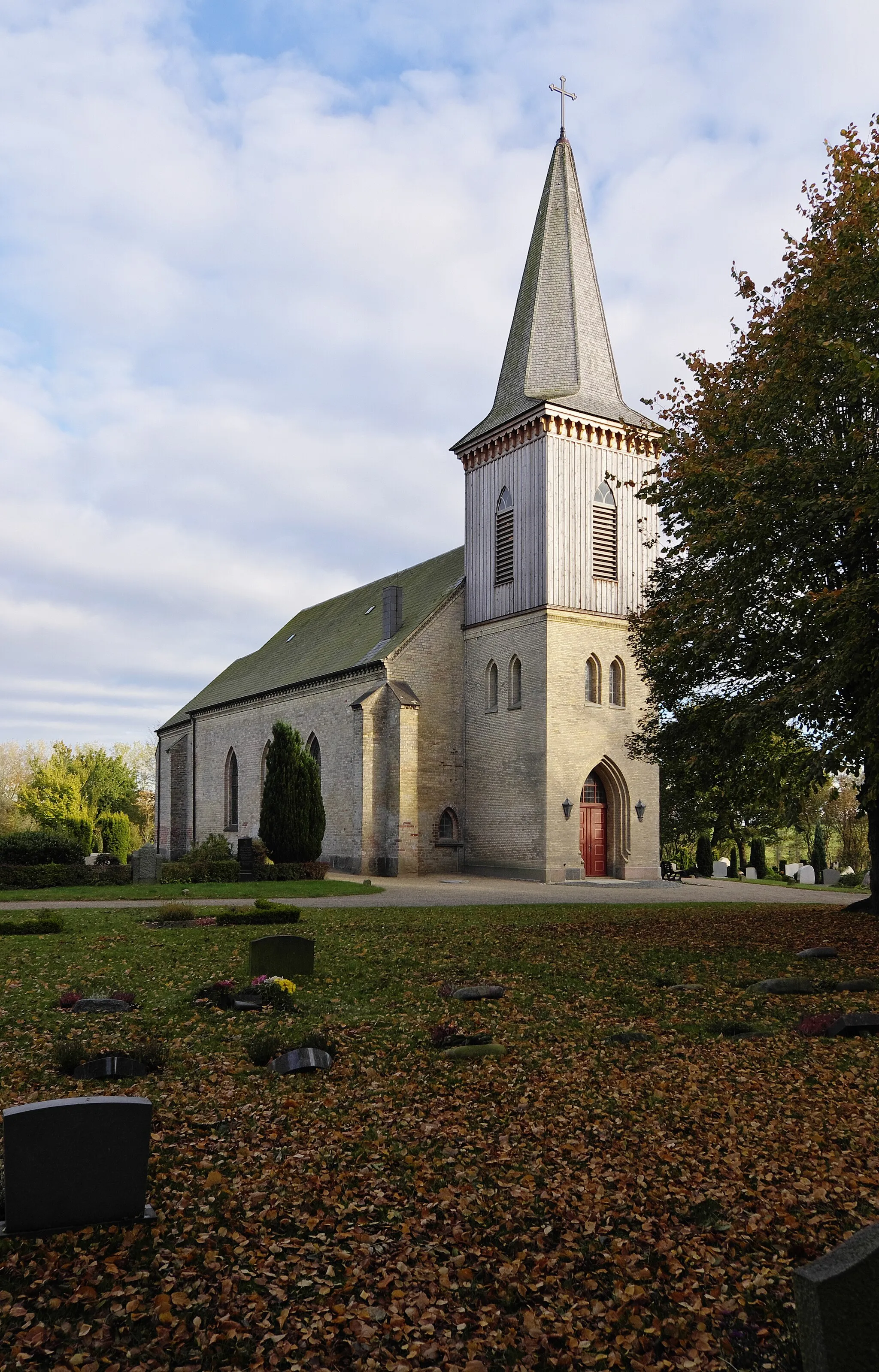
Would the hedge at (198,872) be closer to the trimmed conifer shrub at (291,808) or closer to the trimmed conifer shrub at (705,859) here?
the trimmed conifer shrub at (291,808)

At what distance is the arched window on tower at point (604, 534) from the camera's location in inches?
1222

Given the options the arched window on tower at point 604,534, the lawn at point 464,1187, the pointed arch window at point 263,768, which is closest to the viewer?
the lawn at point 464,1187

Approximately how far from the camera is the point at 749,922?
680 inches

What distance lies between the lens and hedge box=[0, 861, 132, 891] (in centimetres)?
2423

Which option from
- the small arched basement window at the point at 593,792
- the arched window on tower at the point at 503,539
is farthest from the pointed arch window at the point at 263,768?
the small arched basement window at the point at 593,792

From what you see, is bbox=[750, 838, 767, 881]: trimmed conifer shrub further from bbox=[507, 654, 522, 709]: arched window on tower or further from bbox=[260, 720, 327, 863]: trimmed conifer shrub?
bbox=[260, 720, 327, 863]: trimmed conifer shrub

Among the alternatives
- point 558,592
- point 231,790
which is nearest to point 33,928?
point 558,592

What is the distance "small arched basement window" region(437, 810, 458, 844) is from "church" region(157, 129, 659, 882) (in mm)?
66

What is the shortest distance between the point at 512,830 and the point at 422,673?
632cm

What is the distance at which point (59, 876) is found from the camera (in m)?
24.9

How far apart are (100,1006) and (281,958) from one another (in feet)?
7.87

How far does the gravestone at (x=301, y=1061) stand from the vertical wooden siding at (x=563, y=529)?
23041 mm

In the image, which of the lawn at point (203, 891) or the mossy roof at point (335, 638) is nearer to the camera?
the lawn at point (203, 891)

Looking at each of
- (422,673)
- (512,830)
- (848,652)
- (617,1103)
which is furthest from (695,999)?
(422,673)
